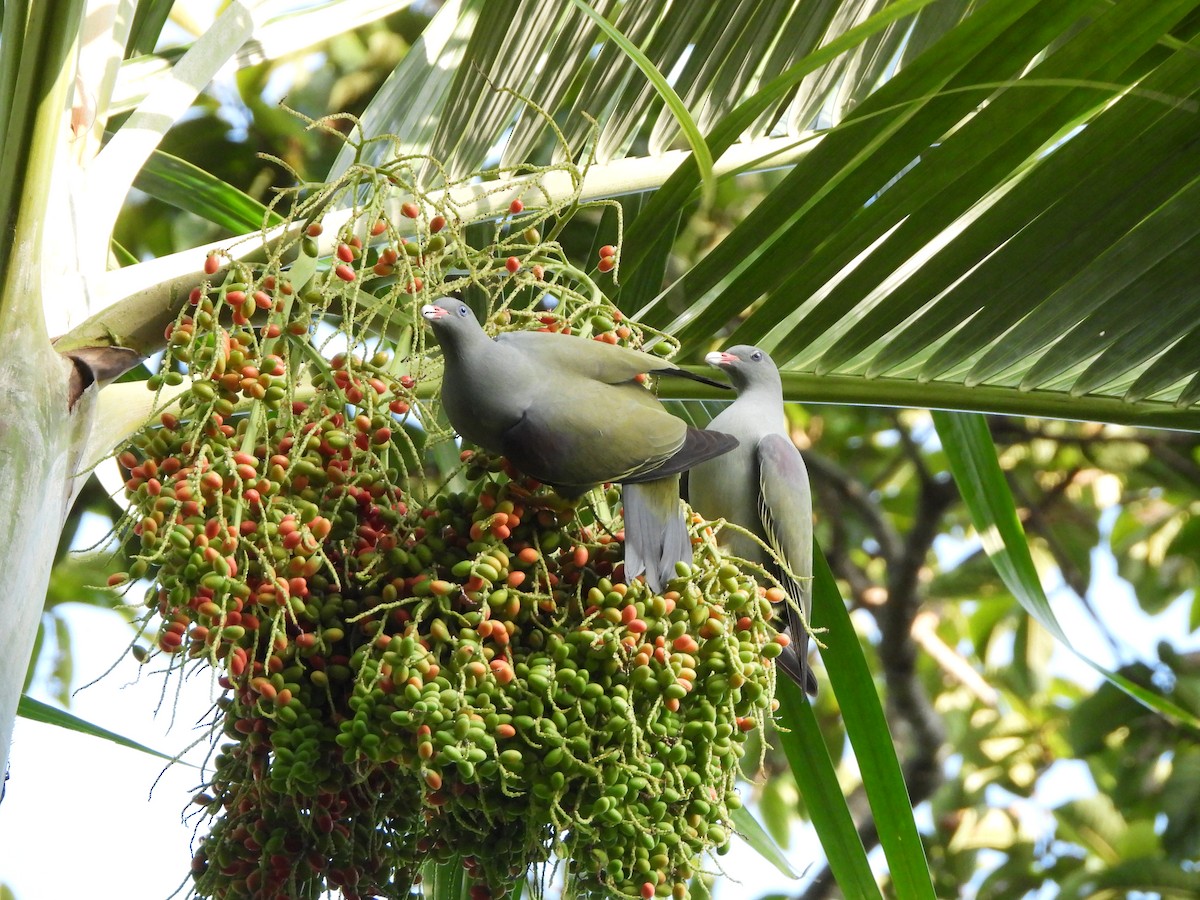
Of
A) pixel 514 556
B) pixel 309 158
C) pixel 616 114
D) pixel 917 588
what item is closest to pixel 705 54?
pixel 616 114

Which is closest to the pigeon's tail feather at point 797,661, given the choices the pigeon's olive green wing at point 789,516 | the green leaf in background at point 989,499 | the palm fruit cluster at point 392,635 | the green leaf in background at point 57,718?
the pigeon's olive green wing at point 789,516

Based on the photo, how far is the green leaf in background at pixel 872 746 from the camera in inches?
61.9

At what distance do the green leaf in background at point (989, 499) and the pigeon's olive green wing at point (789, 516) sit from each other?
47cm

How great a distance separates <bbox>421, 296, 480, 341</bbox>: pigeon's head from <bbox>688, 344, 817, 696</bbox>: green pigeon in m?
0.46

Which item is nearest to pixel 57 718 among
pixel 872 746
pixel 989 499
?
pixel 872 746

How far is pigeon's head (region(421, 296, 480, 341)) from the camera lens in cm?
119

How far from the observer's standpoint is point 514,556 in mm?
1161

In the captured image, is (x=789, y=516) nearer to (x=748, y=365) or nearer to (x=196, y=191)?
(x=748, y=365)

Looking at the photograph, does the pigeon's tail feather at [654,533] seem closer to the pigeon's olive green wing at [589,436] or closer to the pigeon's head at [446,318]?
the pigeon's olive green wing at [589,436]

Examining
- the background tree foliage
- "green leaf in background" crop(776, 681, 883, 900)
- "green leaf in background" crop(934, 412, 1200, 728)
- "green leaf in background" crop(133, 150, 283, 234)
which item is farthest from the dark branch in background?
"green leaf in background" crop(133, 150, 283, 234)

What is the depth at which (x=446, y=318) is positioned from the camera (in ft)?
3.92

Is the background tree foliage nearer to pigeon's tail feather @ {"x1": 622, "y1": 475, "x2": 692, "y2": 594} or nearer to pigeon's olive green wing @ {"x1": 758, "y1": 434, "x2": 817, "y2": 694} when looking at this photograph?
pigeon's olive green wing @ {"x1": 758, "y1": 434, "x2": 817, "y2": 694}

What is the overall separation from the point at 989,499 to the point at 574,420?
1.01 m

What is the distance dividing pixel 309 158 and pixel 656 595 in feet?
9.46
